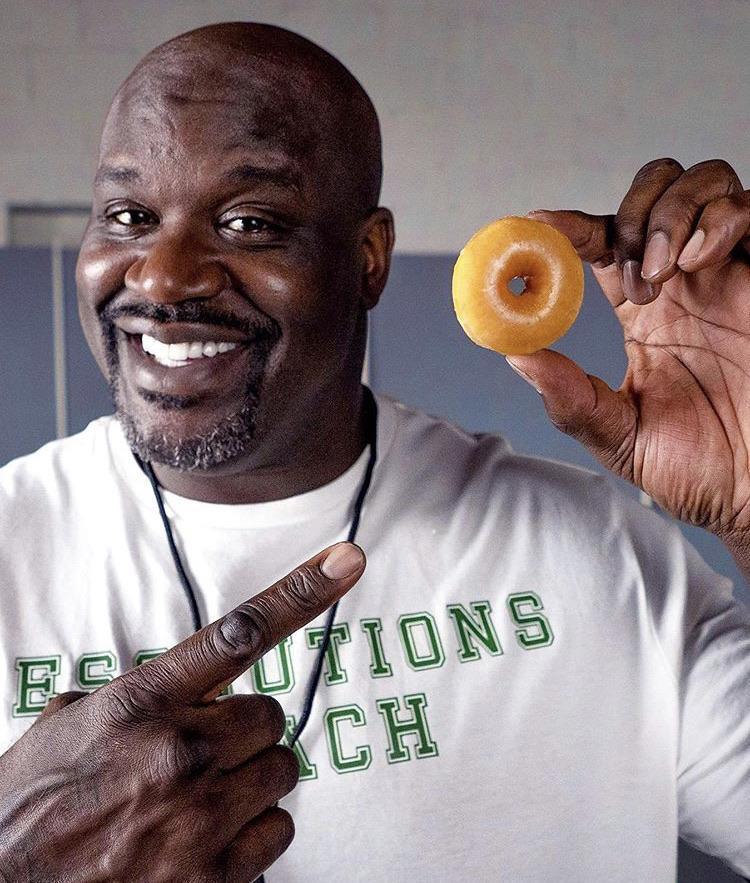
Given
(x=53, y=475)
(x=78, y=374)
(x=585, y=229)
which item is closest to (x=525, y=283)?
(x=585, y=229)

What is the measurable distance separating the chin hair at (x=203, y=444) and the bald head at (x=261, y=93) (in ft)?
1.02

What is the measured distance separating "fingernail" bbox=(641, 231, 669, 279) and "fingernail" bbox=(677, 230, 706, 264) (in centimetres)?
2

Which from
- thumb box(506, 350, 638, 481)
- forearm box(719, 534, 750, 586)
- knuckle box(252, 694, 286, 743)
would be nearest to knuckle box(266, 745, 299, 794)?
knuckle box(252, 694, 286, 743)

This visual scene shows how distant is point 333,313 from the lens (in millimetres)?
1291

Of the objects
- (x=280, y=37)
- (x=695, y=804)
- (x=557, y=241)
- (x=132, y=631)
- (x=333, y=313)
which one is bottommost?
(x=695, y=804)

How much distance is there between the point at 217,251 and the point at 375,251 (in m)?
0.27

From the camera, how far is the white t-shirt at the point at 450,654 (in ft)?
3.84

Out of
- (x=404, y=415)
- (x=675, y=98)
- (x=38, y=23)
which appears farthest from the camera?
(x=675, y=98)

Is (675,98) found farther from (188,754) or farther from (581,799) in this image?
(188,754)

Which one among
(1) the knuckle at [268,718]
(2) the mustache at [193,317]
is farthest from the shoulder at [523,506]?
(1) the knuckle at [268,718]

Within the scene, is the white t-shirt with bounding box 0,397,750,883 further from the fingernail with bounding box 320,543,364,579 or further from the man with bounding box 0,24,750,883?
the fingernail with bounding box 320,543,364,579

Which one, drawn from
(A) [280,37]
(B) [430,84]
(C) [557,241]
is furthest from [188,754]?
(B) [430,84]

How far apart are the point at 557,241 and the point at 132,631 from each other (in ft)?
2.06

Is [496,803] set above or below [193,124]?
below
